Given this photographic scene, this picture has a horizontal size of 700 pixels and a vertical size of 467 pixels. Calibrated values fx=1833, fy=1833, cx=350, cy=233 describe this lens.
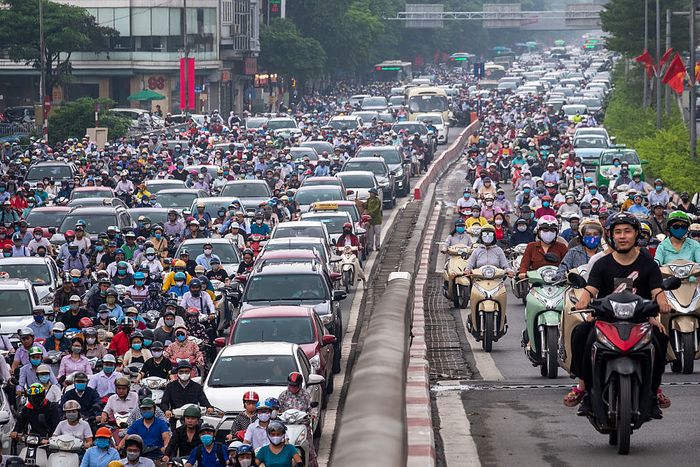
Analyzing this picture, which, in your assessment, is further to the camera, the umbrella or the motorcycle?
the umbrella

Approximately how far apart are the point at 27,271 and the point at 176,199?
480 inches

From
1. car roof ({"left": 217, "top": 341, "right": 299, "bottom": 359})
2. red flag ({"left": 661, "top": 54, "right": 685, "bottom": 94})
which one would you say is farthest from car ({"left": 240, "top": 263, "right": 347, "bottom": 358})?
red flag ({"left": 661, "top": 54, "right": 685, "bottom": 94})

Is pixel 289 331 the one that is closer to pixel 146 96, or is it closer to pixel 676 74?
pixel 676 74

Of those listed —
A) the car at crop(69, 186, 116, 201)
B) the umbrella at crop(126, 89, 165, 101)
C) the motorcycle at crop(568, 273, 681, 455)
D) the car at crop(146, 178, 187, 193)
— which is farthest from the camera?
the umbrella at crop(126, 89, 165, 101)

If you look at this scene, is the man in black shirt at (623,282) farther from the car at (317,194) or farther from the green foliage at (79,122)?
the green foliage at (79,122)

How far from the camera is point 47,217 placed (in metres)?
36.3

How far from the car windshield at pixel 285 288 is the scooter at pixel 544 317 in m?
6.22

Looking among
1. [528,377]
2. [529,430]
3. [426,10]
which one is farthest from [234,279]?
[426,10]

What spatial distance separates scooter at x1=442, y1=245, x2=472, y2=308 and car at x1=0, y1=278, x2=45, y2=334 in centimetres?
616

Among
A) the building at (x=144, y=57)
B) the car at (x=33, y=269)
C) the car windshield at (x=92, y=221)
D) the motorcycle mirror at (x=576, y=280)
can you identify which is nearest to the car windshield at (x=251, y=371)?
the motorcycle mirror at (x=576, y=280)

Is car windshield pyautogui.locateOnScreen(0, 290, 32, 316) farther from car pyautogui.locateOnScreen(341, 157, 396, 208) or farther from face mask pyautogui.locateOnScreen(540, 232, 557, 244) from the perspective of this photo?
car pyautogui.locateOnScreen(341, 157, 396, 208)

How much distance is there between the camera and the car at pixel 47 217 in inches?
1423

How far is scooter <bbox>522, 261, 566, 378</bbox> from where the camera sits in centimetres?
1855

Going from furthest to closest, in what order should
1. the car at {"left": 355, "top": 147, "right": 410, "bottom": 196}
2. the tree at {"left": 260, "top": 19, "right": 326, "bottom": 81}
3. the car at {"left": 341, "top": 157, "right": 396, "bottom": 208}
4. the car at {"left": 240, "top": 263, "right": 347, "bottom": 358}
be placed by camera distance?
the tree at {"left": 260, "top": 19, "right": 326, "bottom": 81} < the car at {"left": 355, "top": 147, "right": 410, "bottom": 196} < the car at {"left": 341, "top": 157, "right": 396, "bottom": 208} < the car at {"left": 240, "top": 263, "right": 347, "bottom": 358}
